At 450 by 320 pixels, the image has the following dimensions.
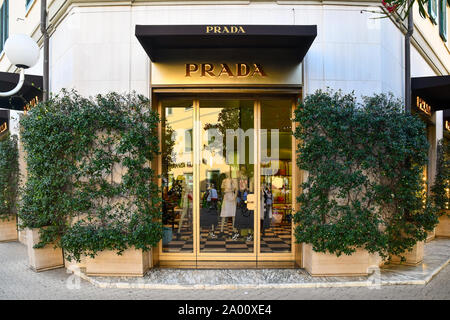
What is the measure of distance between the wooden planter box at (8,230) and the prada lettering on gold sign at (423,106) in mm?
11455

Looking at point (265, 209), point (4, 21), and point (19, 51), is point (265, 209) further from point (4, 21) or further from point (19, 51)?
point (4, 21)

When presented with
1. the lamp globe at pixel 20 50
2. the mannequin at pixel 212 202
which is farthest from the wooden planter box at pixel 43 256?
the lamp globe at pixel 20 50

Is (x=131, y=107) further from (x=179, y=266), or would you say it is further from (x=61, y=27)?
(x=179, y=266)

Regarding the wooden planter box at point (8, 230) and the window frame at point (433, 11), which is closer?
the window frame at point (433, 11)

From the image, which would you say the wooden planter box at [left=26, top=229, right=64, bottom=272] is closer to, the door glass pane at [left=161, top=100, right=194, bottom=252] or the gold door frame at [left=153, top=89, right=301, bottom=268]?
the gold door frame at [left=153, top=89, right=301, bottom=268]

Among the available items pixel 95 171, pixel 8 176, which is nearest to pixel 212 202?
pixel 95 171

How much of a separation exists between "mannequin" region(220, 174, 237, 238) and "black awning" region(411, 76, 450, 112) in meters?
4.54

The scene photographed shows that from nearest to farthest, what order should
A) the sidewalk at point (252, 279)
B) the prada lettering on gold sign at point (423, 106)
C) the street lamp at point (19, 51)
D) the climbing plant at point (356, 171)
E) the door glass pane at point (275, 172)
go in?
1. the street lamp at point (19, 51)
2. the sidewalk at point (252, 279)
3. the climbing plant at point (356, 171)
4. the door glass pane at point (275, 172)
5. the prada lettering on gold sign at point (423, 106)

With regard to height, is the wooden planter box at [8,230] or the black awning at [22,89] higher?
the black awning at [22,89]

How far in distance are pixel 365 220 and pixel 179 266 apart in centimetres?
354

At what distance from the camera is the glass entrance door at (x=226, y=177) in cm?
644

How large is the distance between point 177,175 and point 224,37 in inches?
112

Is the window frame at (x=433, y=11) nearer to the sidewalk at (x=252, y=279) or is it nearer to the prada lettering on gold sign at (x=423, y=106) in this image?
the prada lettering on gold sign at (x=423, y=106)

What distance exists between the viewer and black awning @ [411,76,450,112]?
6861mm
